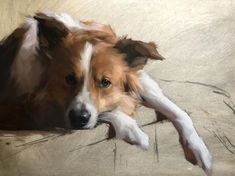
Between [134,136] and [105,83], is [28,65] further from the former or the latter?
[134,136]

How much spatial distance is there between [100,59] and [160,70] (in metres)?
0.23

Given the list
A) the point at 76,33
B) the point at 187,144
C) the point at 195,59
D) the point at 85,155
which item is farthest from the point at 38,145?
the point at 195,59

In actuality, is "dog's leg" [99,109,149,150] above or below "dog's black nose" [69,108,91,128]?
below

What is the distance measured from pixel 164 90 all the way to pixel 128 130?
0.20m

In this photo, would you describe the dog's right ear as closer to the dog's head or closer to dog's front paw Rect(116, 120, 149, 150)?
the dog's head

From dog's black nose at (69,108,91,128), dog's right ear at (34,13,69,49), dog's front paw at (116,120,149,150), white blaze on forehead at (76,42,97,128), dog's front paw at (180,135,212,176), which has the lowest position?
dog's front paw at (180,135,212,176)

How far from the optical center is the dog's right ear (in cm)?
164

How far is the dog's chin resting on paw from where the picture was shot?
160cm

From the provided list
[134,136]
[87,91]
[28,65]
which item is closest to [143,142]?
[134,136]

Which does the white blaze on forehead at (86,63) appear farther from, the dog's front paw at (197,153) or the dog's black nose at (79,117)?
the dog's front paw at (197,153)

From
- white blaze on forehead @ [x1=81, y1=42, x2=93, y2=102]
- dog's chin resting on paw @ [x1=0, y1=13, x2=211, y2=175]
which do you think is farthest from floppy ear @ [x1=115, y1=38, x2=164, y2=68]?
white blaze on forehead @ [x1=81, y1=42, x2=93, y2=102]

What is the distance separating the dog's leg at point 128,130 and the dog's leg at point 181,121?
0.30 feet

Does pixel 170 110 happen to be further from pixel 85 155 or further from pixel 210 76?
pixel 85 155

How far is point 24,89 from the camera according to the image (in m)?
1.63
